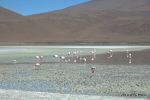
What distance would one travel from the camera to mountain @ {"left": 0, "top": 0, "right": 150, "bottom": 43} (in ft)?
336

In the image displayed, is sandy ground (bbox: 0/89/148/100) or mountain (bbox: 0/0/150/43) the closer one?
sandy ground (bbox: 0/89/148/100)

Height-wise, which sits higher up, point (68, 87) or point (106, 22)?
point (106, 22)

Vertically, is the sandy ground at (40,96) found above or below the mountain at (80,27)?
below

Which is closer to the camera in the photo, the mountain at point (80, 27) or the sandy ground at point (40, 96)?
the sandy ground at point (40, 96)

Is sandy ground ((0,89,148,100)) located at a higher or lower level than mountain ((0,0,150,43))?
lower

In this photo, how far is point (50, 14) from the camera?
135 metres

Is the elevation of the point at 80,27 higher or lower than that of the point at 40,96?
higher

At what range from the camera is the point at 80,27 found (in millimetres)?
118000

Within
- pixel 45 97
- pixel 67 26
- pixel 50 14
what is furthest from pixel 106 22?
pixel 45 97

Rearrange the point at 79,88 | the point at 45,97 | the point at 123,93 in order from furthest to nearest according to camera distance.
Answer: the point at 79,88 < the point at 123,93 < the point at 45,97

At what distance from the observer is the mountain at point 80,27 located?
102m

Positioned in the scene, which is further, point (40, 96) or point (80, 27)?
point (80, 27)

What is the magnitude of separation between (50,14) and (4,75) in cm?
11584

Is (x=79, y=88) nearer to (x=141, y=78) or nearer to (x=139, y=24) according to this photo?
(x=141, y=78)
